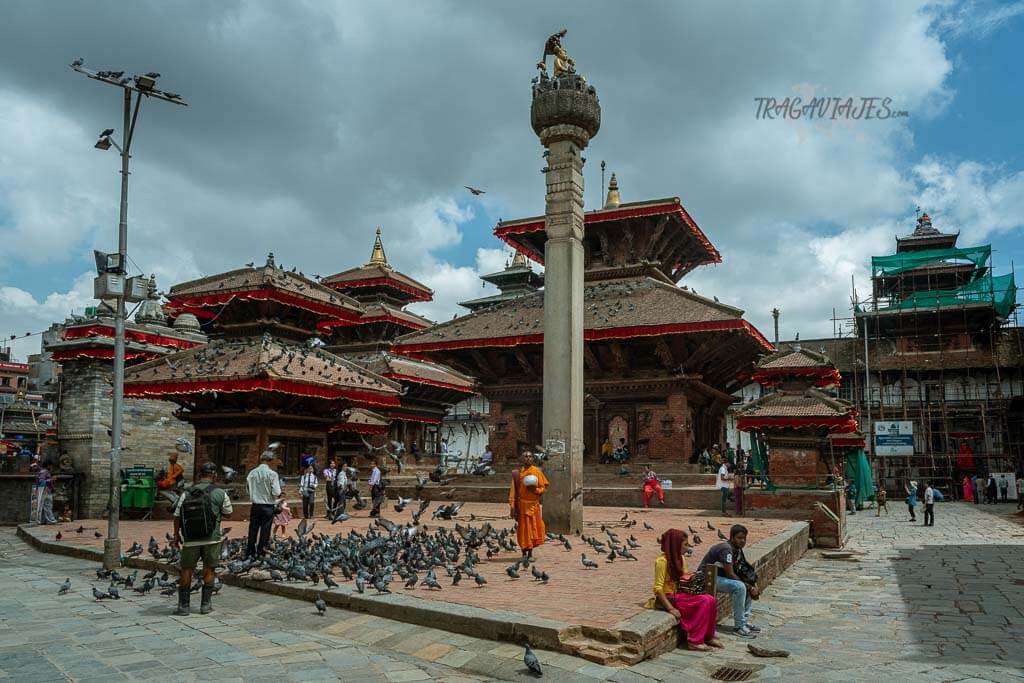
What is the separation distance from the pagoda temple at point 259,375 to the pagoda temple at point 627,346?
5.24m

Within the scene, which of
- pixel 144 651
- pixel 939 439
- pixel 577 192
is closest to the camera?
pixel 144 651

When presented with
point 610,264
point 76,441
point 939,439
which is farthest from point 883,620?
point 939,439

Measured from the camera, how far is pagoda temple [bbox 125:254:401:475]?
1953cm

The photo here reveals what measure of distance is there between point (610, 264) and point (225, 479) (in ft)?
48.9

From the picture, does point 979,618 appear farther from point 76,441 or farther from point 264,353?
point 76,441

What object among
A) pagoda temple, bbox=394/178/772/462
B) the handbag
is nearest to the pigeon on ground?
the handbag

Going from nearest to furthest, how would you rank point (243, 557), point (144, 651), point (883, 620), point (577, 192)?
point (144, 651), point (883, 620), point (243, 557), point (577, 192)

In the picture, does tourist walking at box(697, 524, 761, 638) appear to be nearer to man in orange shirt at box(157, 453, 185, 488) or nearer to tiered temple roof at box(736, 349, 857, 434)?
tiered temple roof at box(736, 349, 857, 434)

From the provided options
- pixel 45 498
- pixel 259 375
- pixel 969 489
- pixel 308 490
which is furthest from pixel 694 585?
pixel 969 489

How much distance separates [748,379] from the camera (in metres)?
30.4

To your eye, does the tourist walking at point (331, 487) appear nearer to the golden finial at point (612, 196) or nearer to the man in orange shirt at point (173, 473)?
the man in orange shirt at point (173, 473)

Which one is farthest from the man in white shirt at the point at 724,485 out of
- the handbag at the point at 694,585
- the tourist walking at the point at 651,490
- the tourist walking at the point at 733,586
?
the handbag at the point at 694,585

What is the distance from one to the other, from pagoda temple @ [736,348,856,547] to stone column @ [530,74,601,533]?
5.79m

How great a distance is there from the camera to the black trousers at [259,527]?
1105cm
